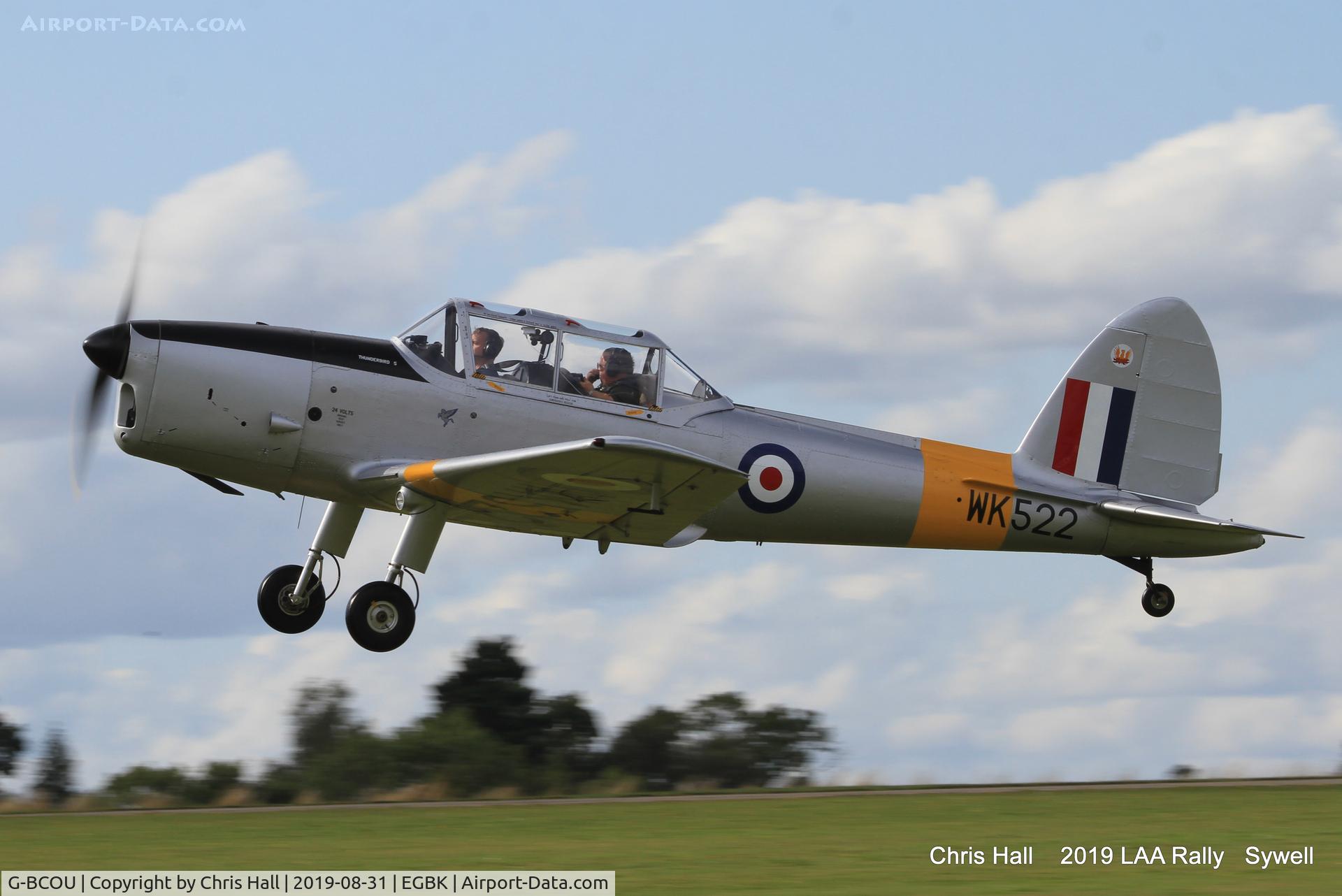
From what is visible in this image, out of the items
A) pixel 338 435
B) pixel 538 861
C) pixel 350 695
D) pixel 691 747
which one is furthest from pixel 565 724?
pixel 538 861

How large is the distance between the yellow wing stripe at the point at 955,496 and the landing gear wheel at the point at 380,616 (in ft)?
14.1

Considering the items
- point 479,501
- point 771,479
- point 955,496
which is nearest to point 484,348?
point 479,501

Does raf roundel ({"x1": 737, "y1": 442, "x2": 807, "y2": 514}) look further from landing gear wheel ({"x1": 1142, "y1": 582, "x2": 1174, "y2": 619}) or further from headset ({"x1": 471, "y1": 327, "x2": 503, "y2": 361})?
landing gear wheel ({"x1": 1142, "y1": 582, "x2": 1174, "y2": 619})

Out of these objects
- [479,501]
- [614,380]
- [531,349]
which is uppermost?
[531,349]

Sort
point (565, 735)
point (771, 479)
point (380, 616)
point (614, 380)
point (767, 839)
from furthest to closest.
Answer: point (565, 735) < point (771, 479) < point (614, 380) < point (380, 616) < point (767, 839)

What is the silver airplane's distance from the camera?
10.9 meters

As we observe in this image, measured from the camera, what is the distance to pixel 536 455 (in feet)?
34.0

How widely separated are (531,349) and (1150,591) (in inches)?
239

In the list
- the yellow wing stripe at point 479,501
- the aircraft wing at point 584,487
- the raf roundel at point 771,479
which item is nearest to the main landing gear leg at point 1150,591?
the raf roundel at point 771,479

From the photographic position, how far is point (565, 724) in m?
25.6

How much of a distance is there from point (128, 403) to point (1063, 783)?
26.6ft

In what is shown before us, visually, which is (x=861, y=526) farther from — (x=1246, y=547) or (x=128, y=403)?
(x=128, y=403)

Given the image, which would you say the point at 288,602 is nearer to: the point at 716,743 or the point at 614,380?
the point at 614,380

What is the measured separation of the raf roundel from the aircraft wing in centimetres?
53
